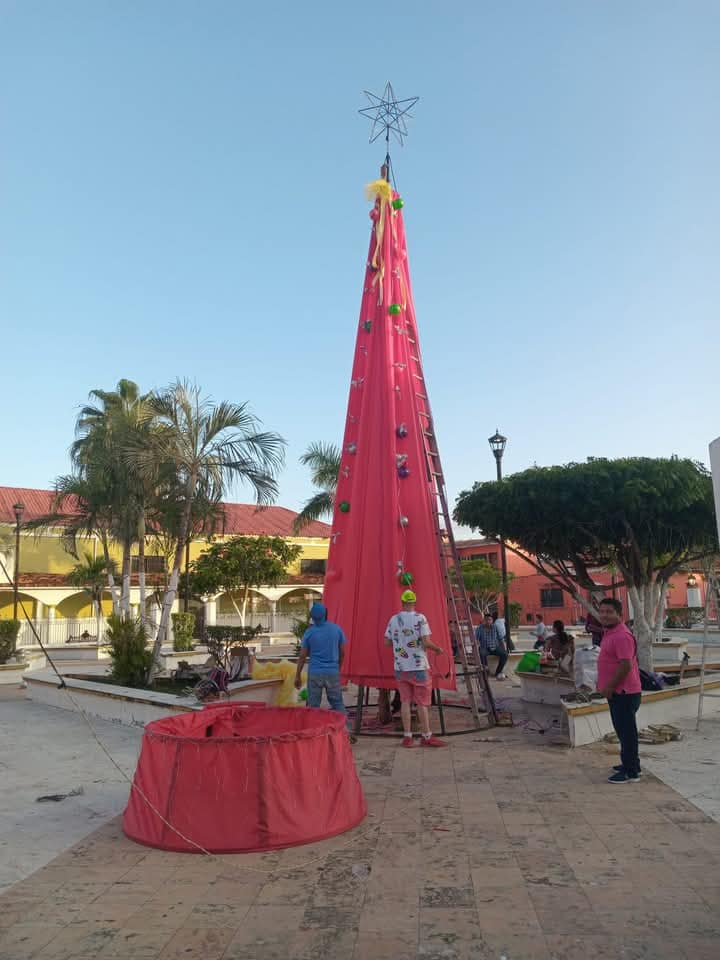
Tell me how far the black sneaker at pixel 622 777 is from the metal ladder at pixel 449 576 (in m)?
2.62

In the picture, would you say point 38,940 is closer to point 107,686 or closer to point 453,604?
point 453,604

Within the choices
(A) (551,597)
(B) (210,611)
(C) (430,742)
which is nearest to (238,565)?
(B) (210,611)

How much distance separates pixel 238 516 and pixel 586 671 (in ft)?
132

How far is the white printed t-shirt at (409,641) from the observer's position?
27.0 feet

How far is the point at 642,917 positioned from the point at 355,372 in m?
8.08

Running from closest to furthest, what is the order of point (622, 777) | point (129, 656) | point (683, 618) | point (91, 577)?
point (622, 777)
point (129, 656)
point (683, 618)
point (91, 577)

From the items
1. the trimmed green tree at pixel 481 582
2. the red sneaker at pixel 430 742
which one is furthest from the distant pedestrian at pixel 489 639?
the trimmed green tree at pixel 481 582

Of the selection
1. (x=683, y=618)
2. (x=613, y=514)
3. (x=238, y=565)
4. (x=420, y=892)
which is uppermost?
(x=238, y=565)

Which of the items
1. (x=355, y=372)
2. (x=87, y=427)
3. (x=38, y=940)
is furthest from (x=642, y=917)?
(x=87, y=427)

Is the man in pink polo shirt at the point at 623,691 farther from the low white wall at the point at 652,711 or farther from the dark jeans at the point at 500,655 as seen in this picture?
the dark jeans at the point at 500,655

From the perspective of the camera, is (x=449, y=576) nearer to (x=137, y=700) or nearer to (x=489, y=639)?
(x=137, y=700)

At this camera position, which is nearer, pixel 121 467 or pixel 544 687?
pixel 544 687

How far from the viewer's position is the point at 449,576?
9.91 metres

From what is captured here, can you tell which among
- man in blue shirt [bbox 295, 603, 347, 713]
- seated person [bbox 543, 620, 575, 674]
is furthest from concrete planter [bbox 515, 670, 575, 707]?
man in blue shirt [bbox 295, 603, 347, 713]
